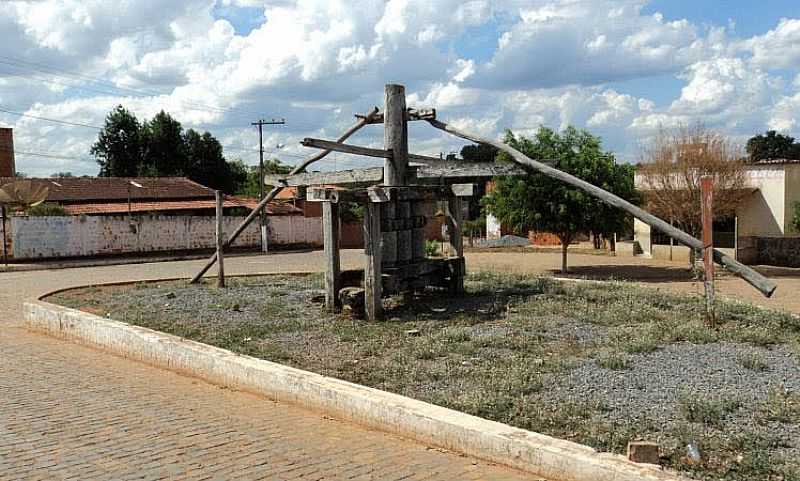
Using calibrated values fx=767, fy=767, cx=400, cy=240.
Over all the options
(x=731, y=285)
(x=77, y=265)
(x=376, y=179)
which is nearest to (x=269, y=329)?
(x=376, y=179)

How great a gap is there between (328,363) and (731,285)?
16109 mm

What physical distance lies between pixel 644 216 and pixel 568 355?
237cm

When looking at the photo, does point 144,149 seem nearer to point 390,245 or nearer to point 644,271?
point 644,271

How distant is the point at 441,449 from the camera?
562 centimetres

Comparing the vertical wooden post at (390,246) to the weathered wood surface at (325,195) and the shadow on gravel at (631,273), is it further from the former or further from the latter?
the shadow on gravel at (631,273)

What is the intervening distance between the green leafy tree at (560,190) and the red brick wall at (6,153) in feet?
119

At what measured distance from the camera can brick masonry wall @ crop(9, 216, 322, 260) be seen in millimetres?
30406

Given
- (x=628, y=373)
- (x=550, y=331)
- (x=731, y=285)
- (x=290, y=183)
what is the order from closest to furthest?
1. (x=628, y=373)
2. (x=550, y=331)
3. (x=290, y=183)
4. (x=731, y=285)

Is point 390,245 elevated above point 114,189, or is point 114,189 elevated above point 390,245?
point 114,189

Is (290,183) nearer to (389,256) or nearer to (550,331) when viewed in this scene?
(389,256)

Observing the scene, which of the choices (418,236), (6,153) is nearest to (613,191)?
(418,236)

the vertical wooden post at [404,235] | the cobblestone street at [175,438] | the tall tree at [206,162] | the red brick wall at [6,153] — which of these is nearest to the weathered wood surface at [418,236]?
the vertical wooden post at [404,235]

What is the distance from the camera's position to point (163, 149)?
58.9m

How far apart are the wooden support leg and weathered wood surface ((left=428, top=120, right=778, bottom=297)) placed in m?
1.13
